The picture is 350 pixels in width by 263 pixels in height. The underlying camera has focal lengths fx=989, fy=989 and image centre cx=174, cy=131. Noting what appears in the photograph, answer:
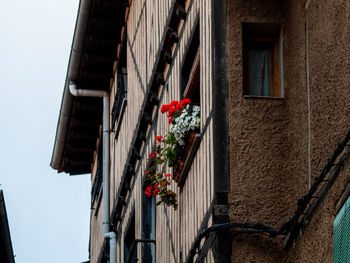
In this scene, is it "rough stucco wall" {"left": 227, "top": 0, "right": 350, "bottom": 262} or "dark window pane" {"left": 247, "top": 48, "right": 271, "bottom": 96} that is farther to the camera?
"dark window pane" {"left": 247, "top": 48, "right": 271, "bottom": 96}

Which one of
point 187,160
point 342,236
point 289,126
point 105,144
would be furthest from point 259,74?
point 105,144

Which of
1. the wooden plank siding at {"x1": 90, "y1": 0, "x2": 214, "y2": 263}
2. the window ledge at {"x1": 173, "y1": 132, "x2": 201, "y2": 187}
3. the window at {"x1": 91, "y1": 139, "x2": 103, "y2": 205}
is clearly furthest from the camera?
the window at {"x1": 91, "y1": 139, "x2": 103, "y2": 205}

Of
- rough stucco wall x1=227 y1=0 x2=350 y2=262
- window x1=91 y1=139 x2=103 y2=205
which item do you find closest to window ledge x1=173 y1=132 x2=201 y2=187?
rough stucco wall x1=227 y1=0 x2=350 y2=262

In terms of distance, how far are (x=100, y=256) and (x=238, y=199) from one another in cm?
978

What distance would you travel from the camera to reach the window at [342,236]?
677 centimetres

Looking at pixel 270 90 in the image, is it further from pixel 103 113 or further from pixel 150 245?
pixel 103 113

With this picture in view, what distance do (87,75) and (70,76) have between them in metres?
0.30

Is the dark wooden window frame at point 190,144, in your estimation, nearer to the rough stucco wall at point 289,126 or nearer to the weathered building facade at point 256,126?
the weathered building facade at point 256,126

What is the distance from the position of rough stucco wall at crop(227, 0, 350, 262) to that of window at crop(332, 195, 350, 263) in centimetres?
18

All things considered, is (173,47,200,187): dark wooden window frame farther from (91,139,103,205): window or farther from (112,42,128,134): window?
(91,139,103,205): window

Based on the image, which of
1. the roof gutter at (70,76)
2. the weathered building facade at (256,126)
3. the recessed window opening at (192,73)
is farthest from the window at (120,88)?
the recessed window opening at (192,73)

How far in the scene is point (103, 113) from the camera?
56.6 feet

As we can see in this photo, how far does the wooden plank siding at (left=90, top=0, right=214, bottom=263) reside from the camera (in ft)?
29.0

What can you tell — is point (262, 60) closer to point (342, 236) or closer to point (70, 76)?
point (342, 236)
